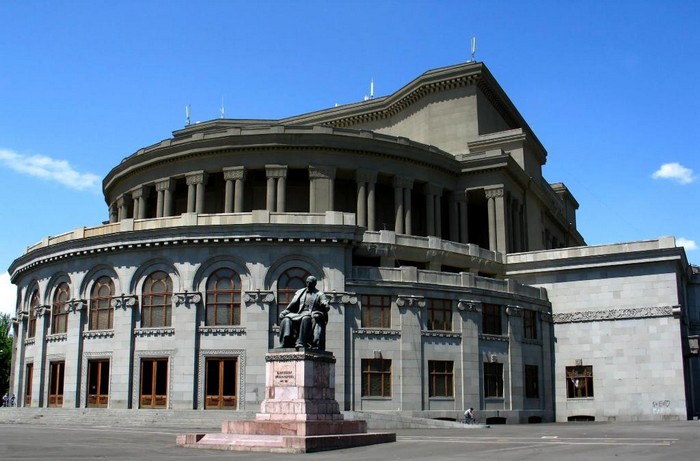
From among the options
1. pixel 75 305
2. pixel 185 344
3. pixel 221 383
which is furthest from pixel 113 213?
pixel 221 383

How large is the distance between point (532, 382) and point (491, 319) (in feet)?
21.0

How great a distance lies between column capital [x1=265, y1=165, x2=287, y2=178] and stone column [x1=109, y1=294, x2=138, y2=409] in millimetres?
19472

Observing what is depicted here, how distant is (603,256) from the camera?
57.0 m

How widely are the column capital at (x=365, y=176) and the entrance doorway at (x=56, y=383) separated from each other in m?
26.4

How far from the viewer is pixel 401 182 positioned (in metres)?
66.7

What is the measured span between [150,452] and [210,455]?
2.02m

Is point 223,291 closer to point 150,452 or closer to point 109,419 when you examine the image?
point 109,419

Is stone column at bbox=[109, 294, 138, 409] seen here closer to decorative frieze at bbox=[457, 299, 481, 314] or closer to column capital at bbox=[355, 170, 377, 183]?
decorative frieze at bbox=[457, 299, 481, 314]

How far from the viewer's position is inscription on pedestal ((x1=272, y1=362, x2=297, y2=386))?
28312mm

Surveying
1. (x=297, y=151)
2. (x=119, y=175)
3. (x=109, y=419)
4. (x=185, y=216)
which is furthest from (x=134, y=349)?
(x=119, y=175)

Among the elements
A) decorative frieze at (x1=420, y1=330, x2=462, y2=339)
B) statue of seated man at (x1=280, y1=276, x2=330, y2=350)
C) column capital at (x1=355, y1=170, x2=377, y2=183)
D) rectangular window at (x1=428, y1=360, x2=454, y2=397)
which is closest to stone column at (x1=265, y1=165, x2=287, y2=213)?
column capital at (x1=355, y1=170, x2=377, y2=183)

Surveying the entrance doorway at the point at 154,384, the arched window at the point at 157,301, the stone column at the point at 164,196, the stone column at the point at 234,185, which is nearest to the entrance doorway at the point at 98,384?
the entrance doorway at the point at 154,384

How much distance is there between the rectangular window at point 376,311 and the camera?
158 feet

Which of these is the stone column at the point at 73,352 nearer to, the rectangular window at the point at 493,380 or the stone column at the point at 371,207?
the stone column at the point at 371,207
